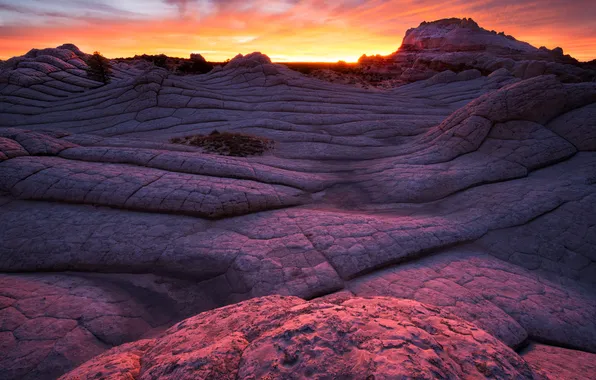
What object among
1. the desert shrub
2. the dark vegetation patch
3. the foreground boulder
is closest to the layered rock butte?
the foreground boulder

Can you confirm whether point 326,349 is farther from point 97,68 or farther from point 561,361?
point 97,68

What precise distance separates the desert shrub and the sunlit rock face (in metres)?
28.2

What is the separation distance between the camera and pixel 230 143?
1024 cm

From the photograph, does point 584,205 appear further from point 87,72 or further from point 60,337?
point 87,72

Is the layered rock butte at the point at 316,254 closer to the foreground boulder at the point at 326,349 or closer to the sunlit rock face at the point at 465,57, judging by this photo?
the foreground boulder at the point at 326,349

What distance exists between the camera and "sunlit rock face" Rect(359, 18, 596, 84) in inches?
934

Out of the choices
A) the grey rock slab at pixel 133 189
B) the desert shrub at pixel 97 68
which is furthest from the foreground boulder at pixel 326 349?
the desert shrub at pixel 97 68

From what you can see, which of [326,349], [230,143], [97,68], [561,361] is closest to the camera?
[326,349]

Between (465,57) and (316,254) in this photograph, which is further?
(465,57)

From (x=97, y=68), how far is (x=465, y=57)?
40.4 m

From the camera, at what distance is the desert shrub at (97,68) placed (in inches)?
840

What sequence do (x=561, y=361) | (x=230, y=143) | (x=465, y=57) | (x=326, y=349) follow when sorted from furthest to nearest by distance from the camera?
(x=465, y=57) → (x=230, y=143) → (x=561, y=361) → (x=326, y=349)

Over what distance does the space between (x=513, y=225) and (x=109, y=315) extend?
22.5 ft

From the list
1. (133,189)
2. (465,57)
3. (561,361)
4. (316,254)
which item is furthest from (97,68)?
(465,57)
